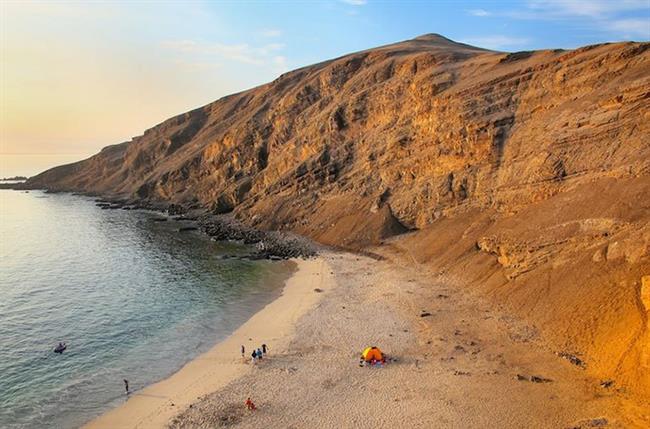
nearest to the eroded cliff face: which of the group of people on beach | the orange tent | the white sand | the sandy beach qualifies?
the white sand

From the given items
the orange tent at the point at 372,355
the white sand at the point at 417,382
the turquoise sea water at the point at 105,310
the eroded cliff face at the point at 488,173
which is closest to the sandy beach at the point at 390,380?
the white sand at the point at 417,382

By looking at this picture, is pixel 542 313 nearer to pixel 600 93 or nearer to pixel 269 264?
pixel 600 93

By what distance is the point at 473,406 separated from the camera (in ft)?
73.4

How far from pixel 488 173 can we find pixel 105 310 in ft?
126

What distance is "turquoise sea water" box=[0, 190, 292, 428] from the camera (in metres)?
26.1

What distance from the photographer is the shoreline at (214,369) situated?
23.2 metres

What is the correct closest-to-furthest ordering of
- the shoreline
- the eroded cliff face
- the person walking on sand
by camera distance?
the person walking on sand
the shoreline
the eroded cliff face

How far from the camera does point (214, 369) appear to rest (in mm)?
27969

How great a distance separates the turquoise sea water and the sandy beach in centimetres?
256

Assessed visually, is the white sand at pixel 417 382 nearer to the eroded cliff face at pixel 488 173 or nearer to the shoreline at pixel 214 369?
the shoreline at pixel 214 369

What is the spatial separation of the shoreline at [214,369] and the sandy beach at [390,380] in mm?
74

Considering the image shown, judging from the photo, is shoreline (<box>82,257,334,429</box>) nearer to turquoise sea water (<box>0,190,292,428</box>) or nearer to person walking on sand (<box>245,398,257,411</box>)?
turquoise sea water (<box>0,190,292,428</box>)

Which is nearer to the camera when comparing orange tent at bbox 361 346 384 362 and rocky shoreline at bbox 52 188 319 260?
orange tent at bbox 361 346 384 362

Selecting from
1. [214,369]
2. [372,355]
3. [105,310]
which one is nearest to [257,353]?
[214,369]
